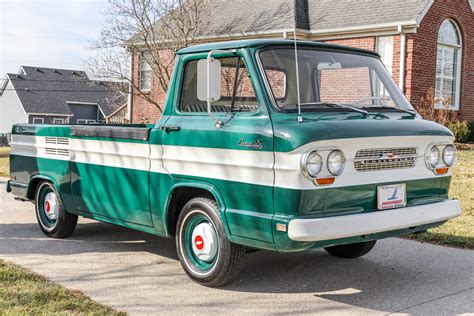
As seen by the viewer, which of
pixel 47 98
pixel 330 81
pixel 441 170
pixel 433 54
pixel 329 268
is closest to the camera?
pixel 441 170

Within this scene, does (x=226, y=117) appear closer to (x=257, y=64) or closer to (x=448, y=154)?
(x=257, y=64)

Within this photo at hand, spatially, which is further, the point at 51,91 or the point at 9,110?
the point at 9,110

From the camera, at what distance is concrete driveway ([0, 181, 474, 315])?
5.13 metres

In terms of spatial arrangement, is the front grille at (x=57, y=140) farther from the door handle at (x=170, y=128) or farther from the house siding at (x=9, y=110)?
the house siding at (x=9, y=110)

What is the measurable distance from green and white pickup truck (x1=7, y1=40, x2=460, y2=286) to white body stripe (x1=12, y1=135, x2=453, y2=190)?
0.03 ft

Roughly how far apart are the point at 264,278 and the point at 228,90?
1.81 meters

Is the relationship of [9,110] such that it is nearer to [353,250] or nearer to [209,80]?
[353,250]

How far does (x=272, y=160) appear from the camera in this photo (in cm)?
485

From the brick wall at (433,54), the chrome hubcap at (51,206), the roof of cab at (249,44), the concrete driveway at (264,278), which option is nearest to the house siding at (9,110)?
the brick wall at (433,54)

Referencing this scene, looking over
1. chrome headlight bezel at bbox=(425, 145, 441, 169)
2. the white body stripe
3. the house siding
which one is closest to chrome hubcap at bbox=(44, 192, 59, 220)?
the white body stripe

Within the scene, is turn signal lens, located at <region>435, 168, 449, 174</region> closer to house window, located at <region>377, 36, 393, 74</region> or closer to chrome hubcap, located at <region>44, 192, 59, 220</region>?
chrome hubcap, located at <region>44, 192, 59, 220</region>

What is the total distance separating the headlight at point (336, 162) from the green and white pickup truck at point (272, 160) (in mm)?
13

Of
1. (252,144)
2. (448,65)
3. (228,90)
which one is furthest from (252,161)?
(448,65)

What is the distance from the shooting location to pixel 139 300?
521 cm
